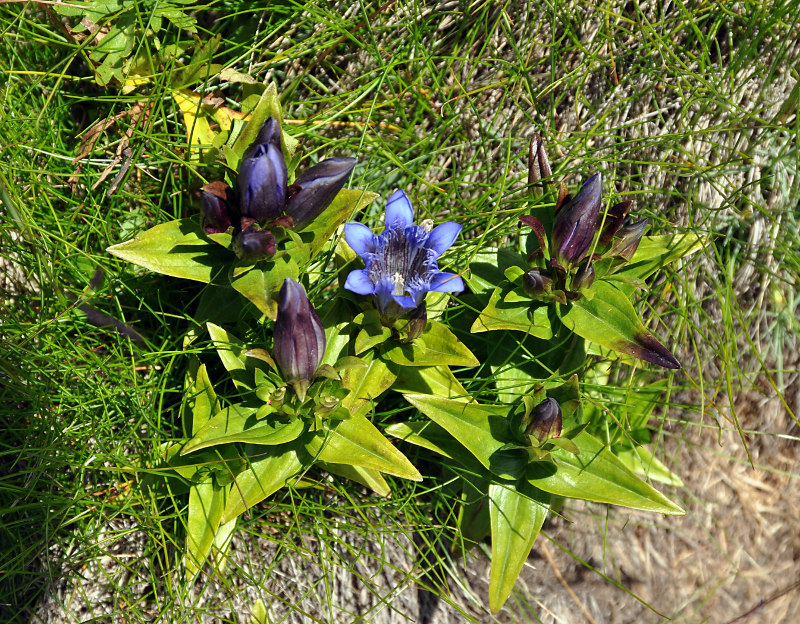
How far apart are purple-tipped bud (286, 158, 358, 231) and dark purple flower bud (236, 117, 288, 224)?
0.04 metres

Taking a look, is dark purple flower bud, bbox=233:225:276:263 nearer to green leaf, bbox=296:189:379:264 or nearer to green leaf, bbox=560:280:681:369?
green leaf, bbox=296:189:379:264

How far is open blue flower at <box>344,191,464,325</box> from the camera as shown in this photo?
1.57 meters

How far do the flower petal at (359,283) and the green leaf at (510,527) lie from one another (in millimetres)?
604

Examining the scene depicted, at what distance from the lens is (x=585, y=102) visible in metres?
2.13

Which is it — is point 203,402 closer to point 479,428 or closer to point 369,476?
point 369,476

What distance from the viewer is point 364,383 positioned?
1.73m

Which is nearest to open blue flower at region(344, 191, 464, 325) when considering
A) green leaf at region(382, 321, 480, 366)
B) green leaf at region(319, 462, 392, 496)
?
green leaf at region(382, 321, 480, 366)

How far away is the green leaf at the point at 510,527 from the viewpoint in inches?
67.6

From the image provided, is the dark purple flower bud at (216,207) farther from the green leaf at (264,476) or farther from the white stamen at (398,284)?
the green leaf at (264,476)

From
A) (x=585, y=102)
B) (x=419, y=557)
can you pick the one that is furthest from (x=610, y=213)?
(x=419, y=557)

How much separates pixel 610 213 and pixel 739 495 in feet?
5.16

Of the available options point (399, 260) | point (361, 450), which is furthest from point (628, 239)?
point (361, 450)

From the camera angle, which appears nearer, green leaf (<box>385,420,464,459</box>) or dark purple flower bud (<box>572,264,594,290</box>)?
dark purple flower bud (<box>572,264,594,290</box>)

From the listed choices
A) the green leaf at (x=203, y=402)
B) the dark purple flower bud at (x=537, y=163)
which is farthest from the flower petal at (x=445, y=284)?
the green leaf at (x=203, y=402)
